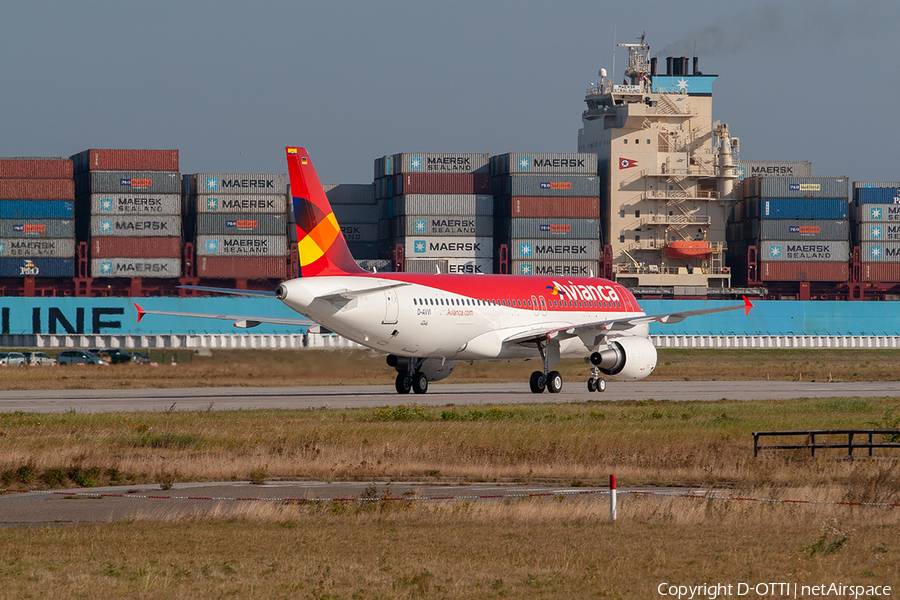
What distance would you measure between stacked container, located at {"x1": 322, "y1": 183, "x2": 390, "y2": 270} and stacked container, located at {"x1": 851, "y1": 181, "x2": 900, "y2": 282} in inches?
1811

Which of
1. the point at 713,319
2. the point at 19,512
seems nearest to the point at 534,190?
the point at 713,319

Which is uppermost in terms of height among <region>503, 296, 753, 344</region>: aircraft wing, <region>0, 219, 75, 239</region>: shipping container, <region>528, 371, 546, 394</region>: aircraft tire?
<region>0, 219, 75, 239</region>: shipping container

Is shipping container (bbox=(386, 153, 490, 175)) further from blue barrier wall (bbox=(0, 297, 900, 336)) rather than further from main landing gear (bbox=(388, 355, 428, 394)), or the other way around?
main landing gear (bbox=(388, 355, 428, 394))

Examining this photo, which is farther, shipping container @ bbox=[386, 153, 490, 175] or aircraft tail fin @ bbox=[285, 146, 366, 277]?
shipping container @ bbox=[386, 153, 490, 175]

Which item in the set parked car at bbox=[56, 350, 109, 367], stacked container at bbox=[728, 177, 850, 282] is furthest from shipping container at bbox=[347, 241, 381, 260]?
parked car at bbox=[56, 350, 109, 367]

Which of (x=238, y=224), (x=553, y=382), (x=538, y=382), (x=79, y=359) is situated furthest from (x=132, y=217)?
(x=553, y=382)

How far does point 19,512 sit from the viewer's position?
603 inches

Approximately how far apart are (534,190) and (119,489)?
83.6 meters

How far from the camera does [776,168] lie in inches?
4562

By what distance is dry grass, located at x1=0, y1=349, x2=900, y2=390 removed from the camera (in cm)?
4234

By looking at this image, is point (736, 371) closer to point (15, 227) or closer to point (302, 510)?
point (302, 510)

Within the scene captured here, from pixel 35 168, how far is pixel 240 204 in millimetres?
17592

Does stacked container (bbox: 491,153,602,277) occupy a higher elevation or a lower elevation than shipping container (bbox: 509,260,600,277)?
higher

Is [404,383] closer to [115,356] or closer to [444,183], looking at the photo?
[115,356]
